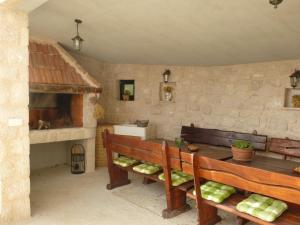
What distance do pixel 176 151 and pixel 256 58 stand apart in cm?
269

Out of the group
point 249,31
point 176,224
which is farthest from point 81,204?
point 249,31

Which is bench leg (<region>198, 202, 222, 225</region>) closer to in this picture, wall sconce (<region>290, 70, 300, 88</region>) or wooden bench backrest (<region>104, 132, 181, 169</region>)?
wooden bench backrest (<region>104, 132, 181, 169</region>)

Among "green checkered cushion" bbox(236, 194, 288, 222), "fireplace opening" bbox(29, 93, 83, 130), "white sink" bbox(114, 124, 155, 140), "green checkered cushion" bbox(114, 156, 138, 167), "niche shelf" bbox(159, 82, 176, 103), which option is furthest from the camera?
"niche shelf" bbox(159, 82, 176, 103)

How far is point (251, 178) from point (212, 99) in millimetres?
3260

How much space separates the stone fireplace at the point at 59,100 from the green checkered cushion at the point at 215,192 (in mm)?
2938

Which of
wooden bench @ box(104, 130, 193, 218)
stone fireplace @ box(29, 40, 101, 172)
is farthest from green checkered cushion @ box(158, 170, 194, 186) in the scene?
stone fireplace @ box(29, 40, 101, 172)

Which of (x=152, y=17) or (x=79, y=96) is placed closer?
(x=152, y=17)

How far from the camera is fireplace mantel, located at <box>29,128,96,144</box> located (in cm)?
458

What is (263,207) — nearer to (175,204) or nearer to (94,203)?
(175,204)

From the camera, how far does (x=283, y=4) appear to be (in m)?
2.85

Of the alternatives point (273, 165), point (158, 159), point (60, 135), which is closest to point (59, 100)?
point (60, 135)

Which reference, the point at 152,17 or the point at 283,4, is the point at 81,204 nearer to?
the point at 152,17

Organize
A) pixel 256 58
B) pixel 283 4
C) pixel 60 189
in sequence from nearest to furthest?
1. pixel 283 4
2. pixel 60 189
3. pixel 256 58

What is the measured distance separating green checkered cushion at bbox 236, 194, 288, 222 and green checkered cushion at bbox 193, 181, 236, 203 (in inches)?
8.6
